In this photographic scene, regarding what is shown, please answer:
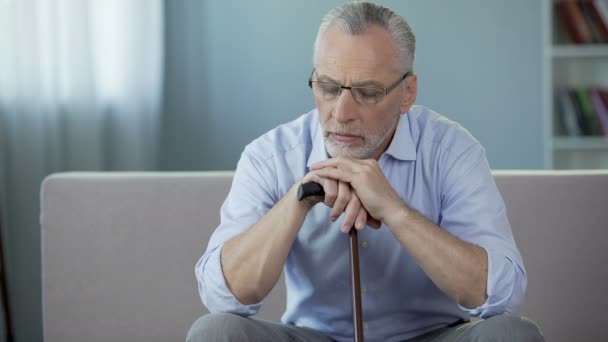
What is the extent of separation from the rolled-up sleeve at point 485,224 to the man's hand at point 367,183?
0.15 meters

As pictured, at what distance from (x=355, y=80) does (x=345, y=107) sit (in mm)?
55

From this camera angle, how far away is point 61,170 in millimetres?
3385

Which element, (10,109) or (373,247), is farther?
(10,109)

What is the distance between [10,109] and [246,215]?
5.44 feet

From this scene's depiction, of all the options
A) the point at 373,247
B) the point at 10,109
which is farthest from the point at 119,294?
the point at 10,109

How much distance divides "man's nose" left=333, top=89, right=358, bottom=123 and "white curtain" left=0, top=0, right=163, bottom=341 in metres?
1.77

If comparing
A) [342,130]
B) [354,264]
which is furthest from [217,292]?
[342,130]

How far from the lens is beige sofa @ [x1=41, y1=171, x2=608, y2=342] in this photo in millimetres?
2107

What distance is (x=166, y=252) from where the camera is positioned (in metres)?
2.14

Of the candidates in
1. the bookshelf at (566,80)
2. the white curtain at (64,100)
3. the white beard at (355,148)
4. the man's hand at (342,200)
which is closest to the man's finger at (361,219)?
the man's hand at (342,200)

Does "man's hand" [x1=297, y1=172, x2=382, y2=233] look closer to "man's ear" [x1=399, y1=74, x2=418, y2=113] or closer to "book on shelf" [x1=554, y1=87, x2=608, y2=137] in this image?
"man's ear" [x1=399, y1=74, x2=418, y2=113]

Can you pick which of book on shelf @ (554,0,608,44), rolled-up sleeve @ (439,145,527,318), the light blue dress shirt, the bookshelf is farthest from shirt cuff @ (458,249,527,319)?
book on shelf @ (554,0,608,44)

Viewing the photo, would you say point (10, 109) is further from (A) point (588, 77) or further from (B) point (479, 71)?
(A) point (588, 77)

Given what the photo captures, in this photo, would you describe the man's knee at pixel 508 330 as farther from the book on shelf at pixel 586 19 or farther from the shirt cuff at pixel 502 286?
the book on shelf at pixel 586 19
